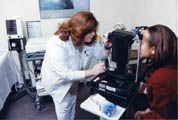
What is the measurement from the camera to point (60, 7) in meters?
2.49

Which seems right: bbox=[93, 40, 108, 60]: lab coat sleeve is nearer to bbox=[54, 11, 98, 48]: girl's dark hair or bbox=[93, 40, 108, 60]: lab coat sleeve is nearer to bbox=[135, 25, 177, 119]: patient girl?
bbox=[54, 11, 98, 48]: girl's dark hair

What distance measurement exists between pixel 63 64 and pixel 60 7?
146 cm

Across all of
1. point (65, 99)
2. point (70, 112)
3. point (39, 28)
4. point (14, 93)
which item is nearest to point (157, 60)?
point (65, 99)

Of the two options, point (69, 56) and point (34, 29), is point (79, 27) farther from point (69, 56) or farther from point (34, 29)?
point (34, 29)

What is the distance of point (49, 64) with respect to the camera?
146 cm

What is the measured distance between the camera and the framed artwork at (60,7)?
244 cm

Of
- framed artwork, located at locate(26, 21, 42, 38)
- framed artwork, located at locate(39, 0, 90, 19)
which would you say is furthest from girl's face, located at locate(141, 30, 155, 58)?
framed artwork, located at locate(26, 21, 42, 38)

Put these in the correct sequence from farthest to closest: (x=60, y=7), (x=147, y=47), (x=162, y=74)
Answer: (x=60, y=7)
(x=147, y=47)
(x=162, y=74)

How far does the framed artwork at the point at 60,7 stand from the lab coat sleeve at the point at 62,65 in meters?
1.32

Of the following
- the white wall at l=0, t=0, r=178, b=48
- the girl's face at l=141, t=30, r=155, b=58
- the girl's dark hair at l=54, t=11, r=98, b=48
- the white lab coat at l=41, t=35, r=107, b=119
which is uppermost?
the white wall at l=0, t=0, r=178, b=48

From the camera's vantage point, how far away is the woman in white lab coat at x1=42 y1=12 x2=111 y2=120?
4.20 ft

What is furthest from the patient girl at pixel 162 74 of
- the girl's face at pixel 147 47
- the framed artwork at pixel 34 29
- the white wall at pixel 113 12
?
the framed artwork at pixel 34 29

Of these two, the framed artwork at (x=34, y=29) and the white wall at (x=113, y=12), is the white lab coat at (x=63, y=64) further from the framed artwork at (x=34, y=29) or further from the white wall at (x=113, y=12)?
the framed artwork at (x=34, y=29)

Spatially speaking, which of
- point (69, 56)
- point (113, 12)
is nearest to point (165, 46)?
point (69, 56)
